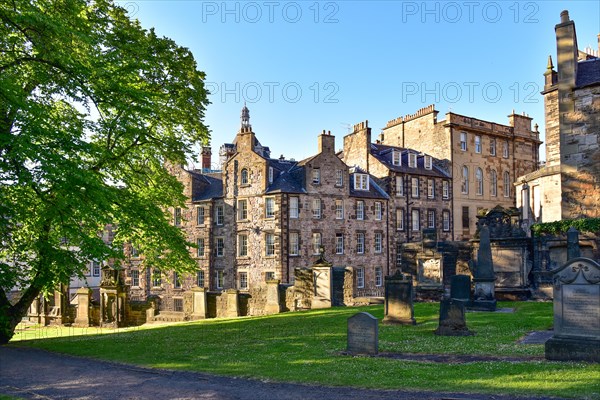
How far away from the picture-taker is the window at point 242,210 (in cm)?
4581

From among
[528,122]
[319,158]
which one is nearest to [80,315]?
[319,158]

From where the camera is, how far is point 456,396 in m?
9.40

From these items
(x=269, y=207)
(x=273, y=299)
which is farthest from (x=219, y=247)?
(x=273, y=299)

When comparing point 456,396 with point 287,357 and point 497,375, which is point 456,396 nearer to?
point 497,375

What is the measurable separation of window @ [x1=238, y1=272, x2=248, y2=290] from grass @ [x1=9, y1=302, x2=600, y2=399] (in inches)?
828

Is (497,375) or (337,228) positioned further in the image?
(337,228)

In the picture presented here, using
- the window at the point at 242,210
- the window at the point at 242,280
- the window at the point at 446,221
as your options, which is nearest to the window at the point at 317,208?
the window at the point at 242,210

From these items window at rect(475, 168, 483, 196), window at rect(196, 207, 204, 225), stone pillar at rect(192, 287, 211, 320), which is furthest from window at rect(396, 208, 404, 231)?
stone pillar at rect(192, 287, 211, 320)

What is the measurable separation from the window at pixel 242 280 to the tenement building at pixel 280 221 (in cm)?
9

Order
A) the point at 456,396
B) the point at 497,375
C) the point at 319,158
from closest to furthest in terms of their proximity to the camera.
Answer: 1. the point at 456,396
2. the point at 497,375
3. the point at 319,158

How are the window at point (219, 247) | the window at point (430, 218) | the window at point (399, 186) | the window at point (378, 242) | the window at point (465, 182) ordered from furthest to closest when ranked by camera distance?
A: the window at point (465, 182), the window at point (430, 218), the window at point (399, 186), the window at point (378, 242), the window at point (219, 247)

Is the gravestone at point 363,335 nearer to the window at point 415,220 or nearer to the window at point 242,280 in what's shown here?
the window at point 242,280

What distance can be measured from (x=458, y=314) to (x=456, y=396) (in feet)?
24.4

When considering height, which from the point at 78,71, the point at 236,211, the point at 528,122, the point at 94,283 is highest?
the point at 528,122
